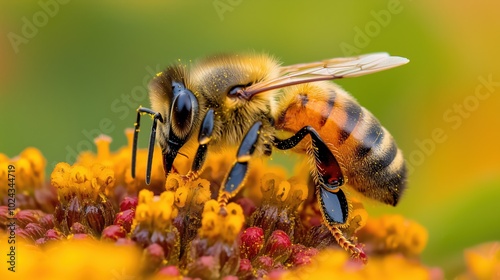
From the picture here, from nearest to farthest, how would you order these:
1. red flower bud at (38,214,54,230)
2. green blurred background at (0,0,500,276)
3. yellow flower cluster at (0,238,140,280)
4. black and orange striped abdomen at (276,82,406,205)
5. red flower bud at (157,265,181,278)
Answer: yellow flower cluster at (0,238,140,280), red flower bud at (157,265,181,278), red flower bud at (38,214,54,230), black and orange striped abdomen at (276,82,406,205), green blurred background at (0,0,500,276)

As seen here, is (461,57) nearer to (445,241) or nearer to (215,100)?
(445,241)

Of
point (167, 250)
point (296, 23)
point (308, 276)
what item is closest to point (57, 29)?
point (296, 23)

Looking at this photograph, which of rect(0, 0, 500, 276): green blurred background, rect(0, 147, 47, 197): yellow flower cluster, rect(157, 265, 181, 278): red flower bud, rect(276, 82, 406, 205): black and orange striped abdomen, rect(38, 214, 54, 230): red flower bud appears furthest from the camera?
rect(0, 0, 500, 276): green blurred background

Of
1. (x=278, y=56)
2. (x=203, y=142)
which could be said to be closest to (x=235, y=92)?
(x=203, y=142)

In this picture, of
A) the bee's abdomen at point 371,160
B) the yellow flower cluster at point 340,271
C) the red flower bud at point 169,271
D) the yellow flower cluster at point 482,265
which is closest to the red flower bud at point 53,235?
the red flower bud at point 169,271

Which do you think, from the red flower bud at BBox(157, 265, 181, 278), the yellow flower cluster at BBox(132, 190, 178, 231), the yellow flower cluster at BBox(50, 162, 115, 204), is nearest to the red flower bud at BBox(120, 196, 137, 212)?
the yellow flower cluster at BBox(50, 162, 115, 204)

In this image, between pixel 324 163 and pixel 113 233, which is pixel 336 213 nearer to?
pixel 324 163

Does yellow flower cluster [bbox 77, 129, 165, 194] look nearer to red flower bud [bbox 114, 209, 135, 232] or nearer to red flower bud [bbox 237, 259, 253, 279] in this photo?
red flower bud [bbox 114, 209, 135, 232]
